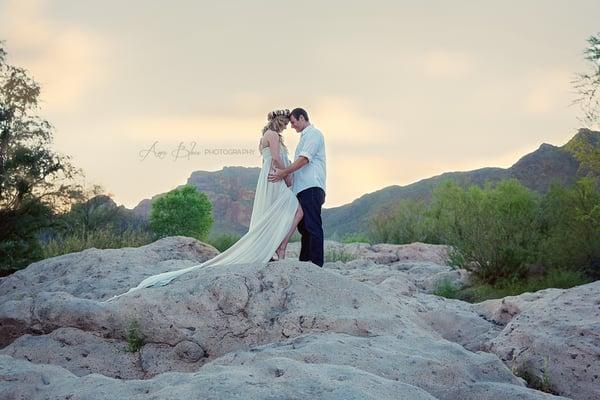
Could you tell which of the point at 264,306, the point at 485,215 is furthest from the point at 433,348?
the point at 485,215

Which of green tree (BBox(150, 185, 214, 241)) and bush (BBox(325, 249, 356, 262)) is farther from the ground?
green tree (BBox(150, 185, 214, 241))

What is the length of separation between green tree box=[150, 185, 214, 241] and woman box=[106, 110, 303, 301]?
29.3m

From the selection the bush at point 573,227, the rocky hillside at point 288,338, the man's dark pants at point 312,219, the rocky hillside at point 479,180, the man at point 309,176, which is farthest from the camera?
the rocky hillside at point 479,180

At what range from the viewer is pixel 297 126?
9484 mm

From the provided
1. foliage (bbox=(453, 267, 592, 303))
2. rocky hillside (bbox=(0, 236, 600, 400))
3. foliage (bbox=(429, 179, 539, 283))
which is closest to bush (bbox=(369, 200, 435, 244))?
foliage (bbox=(429, 179, 539, 283))

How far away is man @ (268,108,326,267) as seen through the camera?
934 cm

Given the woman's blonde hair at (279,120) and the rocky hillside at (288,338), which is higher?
the woman's blonde hair at (279,120)

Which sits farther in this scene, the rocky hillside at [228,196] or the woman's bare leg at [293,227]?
the rocky hillside at [228,196]

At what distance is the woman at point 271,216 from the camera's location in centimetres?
937

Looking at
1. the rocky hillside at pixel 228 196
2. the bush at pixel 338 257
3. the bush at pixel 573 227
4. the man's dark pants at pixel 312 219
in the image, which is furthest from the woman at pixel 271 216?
the rocky hillside at pixel 228 196

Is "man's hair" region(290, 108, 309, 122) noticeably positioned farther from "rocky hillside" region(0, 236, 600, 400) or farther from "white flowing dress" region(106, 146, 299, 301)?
"rocky hillside" region(0, 236, 600, 400)

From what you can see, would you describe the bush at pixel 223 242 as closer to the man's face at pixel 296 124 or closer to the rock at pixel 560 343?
the man's face at pixel 296 124

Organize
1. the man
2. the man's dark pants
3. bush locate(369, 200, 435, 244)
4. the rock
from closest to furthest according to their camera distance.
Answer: the rock
the man
the man's dark pants
bush locate(369, 200, 435, 244)

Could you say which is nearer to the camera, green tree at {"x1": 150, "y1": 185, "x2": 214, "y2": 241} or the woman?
the woman
